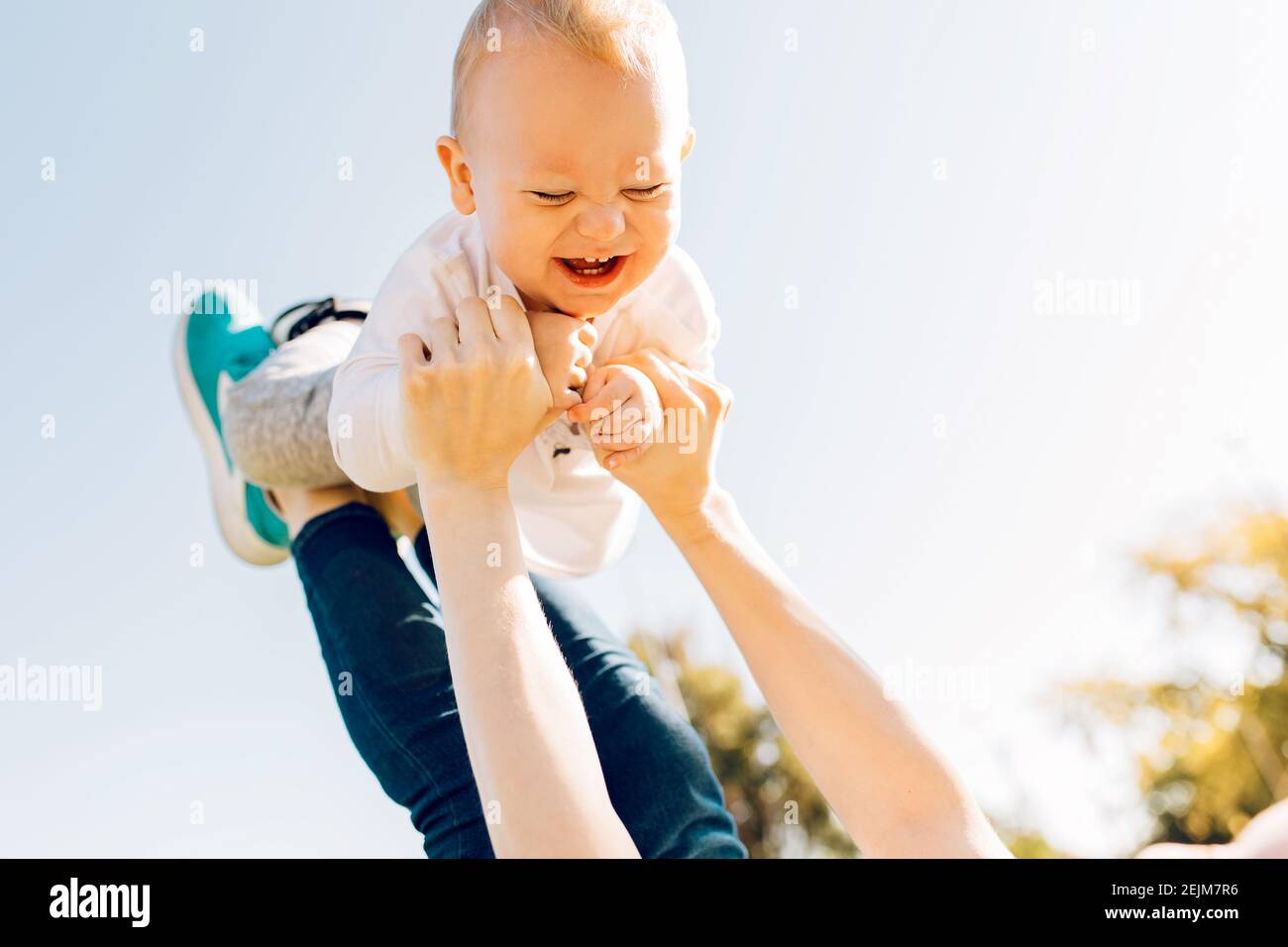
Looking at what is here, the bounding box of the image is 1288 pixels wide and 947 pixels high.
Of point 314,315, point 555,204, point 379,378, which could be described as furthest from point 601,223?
point 314,315

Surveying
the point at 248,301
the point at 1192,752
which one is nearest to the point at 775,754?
the point at 1192,752

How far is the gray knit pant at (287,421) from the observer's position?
2170mm

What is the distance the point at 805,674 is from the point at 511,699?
0.39 metres

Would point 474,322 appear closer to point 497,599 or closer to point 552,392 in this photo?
point 552,392

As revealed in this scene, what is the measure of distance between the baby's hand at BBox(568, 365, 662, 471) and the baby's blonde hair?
0.43 meters

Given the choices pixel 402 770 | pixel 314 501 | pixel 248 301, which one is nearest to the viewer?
pixel 402 770

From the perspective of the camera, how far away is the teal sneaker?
10.1ft

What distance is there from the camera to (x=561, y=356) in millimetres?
1551

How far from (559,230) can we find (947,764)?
897 mm

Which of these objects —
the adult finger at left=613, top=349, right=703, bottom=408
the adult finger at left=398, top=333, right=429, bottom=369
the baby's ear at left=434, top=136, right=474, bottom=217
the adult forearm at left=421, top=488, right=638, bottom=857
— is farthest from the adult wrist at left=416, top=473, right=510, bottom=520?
the baby's ear at left=434, top=136, right=474, bottom=217

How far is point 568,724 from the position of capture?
1122mm

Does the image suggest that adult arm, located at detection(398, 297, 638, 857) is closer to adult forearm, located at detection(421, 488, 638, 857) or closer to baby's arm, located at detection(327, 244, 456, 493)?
adult forearm, located at detection(421, 488, 638, 857)
